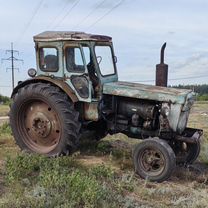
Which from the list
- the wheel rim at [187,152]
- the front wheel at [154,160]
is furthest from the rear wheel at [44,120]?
the wheel rim at [187,152]

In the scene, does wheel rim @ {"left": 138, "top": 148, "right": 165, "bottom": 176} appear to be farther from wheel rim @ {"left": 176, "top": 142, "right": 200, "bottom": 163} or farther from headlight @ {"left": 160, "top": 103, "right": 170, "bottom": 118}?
wheel rim @ {"left": 176, "top": 142, "right": 200, "bottom": 163}

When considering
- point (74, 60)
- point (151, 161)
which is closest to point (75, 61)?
point (74, 60)

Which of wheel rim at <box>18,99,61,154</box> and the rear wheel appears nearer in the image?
the rear wheel

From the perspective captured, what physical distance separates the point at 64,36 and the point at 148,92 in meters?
2.06

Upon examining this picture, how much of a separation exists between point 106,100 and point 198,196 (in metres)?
3.26

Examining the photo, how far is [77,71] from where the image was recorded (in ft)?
31.9

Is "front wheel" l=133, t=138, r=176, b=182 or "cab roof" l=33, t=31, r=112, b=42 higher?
"cab roof" l=33, t=31, r=112, b=42

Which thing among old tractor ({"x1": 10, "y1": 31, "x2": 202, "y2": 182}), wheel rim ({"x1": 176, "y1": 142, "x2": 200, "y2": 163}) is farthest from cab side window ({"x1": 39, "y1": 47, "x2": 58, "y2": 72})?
wheel rim ({"x1": 176, "y1": 142, "x2": 200, "y2": 163})

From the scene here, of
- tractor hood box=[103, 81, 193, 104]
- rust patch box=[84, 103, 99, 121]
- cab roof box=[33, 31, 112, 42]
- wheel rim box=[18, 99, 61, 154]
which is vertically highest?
cab roof box=[33, 31, 112, 42]

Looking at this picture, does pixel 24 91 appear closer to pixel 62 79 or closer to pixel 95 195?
pixel 62 79

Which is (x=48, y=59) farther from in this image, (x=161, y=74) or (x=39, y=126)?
(x=161, y=74)

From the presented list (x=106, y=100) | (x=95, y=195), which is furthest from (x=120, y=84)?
(x=95, y=195)

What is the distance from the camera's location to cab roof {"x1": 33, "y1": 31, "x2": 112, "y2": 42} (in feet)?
31.8

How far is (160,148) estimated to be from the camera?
8719 millimetres
